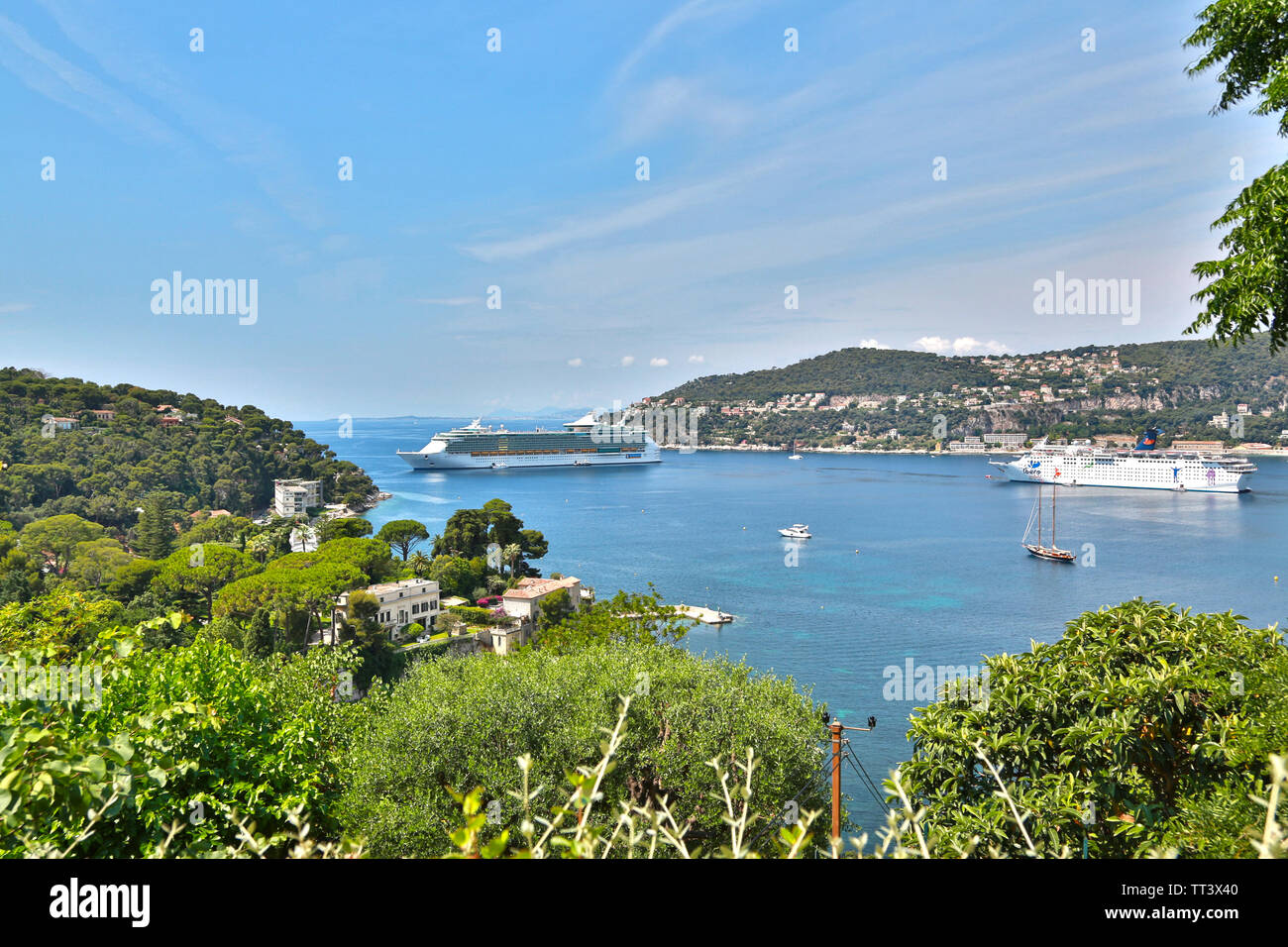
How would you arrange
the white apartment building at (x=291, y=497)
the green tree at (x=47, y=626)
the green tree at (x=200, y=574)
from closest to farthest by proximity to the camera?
the green tree at (x=47, y=626)
the green tree at (x=200, y=574)
the white apartment building at (x=291, y=497)

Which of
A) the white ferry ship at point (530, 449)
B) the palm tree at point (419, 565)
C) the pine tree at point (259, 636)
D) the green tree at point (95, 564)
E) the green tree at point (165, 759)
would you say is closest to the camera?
the green tree at point (165, 759)

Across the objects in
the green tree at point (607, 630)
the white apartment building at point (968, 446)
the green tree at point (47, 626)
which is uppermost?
the white apartment building at point (968, 446)

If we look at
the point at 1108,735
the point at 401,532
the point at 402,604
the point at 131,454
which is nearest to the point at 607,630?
the point at 1108,735

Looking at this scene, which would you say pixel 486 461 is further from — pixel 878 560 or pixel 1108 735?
pixel 1108 735

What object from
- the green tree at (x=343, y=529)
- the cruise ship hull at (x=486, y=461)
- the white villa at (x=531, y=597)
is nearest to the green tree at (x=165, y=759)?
the white villa at (x=531, y=597)

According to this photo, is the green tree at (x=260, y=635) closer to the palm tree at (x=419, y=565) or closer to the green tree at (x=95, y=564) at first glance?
the palm tree at (x=419, y=565)
